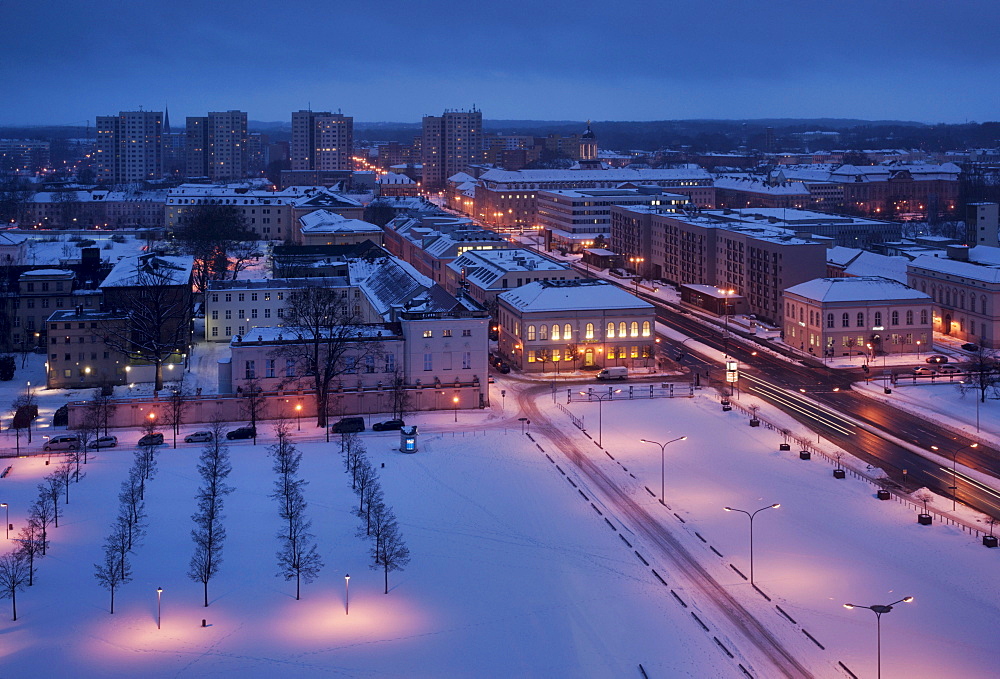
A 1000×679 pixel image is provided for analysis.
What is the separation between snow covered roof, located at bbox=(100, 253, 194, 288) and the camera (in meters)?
58.2

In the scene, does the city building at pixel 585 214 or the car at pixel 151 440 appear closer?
the car at pixel 151 440

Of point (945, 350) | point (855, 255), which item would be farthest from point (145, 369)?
point (855, 255)

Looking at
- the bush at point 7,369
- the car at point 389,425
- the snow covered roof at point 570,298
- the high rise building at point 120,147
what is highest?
the high rise building at point 120,147

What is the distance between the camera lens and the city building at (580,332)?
2266 inches

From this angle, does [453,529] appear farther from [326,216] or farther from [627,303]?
[326,216]

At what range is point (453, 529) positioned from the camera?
33.6 meters

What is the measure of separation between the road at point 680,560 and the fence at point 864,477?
8.12 meters

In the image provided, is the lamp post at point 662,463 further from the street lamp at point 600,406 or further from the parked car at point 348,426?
the parked car at point 348,426

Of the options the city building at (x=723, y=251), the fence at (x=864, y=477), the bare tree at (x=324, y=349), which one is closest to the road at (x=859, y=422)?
the fence at (x=864, y=477)

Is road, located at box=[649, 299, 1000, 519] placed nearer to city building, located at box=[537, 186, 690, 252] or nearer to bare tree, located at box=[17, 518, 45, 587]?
bare tree, located at box=[17, 518, 45, 587]

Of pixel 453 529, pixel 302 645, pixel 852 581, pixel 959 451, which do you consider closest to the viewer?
pixel 302 645

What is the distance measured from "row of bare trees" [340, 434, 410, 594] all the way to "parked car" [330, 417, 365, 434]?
2.17 metres

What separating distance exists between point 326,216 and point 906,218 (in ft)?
238

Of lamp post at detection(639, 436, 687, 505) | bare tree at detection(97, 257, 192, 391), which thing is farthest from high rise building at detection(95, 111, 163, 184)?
lamp post at detection(639, 436, 687, 505)
